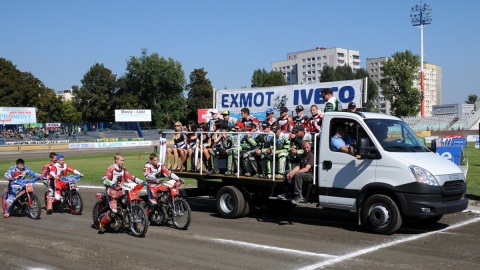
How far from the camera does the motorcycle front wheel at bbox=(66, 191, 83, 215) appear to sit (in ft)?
44.8

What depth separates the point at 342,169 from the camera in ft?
34.5

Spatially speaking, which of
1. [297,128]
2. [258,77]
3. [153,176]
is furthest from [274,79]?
[153,176]

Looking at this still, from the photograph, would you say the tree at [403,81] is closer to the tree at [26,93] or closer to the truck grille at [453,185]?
the tree at [26,93]

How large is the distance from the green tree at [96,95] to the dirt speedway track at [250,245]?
87.3m

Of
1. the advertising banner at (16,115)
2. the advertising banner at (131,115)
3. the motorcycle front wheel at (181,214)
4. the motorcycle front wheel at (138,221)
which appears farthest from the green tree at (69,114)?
the motorcycle front wheel at (138,221)

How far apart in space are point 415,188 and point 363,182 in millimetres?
1048

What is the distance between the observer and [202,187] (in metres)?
13.5

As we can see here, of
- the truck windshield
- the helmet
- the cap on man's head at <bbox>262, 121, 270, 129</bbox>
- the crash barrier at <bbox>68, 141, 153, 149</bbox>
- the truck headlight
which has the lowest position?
the crash barrier at <bbox>68, 141, 153, 149</bbox>

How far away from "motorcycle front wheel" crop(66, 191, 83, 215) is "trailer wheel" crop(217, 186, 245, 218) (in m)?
3.86

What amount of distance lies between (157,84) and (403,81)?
46748 mm

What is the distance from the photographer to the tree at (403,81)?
94.0 m

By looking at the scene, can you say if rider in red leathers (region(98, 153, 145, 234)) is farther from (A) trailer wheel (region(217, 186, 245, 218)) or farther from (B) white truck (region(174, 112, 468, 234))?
(B) white truck (region(174, 112, 468, 234))

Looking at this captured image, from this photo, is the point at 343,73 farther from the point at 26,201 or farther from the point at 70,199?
the point at 26,201

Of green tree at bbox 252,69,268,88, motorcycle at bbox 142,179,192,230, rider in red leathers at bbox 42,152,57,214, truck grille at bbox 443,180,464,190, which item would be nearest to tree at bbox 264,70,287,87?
green tree at bbox 252,69,268,88
